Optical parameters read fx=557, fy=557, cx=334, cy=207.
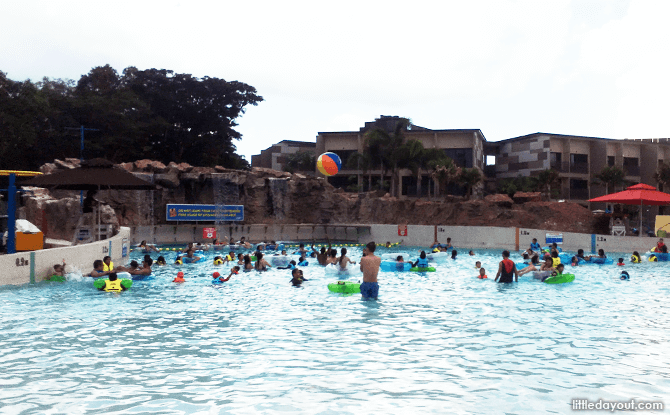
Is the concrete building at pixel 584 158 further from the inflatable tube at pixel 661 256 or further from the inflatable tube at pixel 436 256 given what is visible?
the inflatable tube at pixel 436 256

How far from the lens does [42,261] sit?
17109 millimetres

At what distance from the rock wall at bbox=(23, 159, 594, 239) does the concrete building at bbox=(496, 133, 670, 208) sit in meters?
8.69

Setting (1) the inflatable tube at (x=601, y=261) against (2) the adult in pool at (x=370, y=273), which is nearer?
(2) the adult in pool at (x=370, y=273)

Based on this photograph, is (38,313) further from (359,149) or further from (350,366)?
(359,149)

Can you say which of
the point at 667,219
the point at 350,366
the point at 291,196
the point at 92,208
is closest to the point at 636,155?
the point at 667,219

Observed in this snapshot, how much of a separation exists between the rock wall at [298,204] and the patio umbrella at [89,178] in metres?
19.4

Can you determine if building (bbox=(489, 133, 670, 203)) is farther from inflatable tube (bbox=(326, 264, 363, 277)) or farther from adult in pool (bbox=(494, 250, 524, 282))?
adult in pool (bbox=(494, 250, 524, 282))

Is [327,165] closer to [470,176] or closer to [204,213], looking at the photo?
[204,213]

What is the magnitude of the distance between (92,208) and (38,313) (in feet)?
32.7

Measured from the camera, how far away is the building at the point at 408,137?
5828 centimetres

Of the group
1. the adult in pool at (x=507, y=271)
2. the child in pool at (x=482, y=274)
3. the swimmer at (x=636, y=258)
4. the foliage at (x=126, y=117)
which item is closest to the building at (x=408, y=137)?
the foliage at (x=126, y=117)

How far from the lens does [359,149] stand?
201ft
